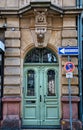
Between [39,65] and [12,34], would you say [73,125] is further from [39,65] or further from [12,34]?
[12,34]

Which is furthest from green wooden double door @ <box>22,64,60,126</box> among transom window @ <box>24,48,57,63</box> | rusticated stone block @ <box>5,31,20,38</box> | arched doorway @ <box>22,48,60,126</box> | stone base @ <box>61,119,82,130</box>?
rusticated stone block @ <box>5,31,20,38</box>

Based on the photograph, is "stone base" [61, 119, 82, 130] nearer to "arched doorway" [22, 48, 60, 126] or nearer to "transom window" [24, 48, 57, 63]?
"arched doorway" [22, 48, 60, 126]

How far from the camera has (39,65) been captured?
A: 12.8 m

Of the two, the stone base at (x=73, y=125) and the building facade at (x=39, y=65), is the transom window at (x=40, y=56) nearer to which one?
the building facade at (x=39, y=65)

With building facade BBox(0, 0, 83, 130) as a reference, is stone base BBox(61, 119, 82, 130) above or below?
below

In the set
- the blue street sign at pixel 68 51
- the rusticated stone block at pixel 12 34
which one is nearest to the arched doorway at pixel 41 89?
the rusticated stone block at pixel 12 34

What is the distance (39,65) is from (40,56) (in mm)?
377

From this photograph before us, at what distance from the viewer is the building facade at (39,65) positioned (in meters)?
12.3

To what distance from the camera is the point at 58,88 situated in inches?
498

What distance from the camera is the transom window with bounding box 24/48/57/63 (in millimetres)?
12913

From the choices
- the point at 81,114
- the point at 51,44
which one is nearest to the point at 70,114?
the point at 81,114

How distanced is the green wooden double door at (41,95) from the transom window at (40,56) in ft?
0.71

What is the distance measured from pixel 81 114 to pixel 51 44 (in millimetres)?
2988

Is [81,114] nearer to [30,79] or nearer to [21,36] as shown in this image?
[30,79]
